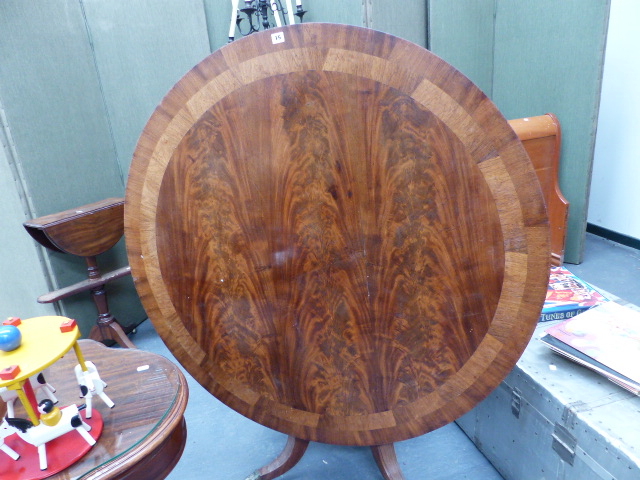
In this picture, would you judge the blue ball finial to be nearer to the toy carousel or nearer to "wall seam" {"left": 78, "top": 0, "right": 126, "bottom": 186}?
the toy carousel

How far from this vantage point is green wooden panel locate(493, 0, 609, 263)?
2383 mm

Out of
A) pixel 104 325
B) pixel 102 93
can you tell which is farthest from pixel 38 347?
pixel 102 93

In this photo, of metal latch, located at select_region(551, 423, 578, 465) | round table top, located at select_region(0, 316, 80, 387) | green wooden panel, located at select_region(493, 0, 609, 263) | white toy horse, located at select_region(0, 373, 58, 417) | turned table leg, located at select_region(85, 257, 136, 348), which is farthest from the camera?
green wooden panel, located at select_region(493, 0, 609, 263)

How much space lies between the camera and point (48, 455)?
775mm

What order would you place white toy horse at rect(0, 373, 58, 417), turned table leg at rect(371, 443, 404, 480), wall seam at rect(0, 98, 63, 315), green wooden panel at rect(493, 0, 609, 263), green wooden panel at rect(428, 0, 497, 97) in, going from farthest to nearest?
green wooden panel at rect(428, 0, 497, 97) → green wooden panel at rect(493, 0, 609, 263) → wall seam at rect(0, 98, 63, 315) → turned table leg at rect(371, 443, 404, 480) → white toy horse at rect(0, 373, 58, 417)

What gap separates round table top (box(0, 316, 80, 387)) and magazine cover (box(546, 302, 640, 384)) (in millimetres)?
1241

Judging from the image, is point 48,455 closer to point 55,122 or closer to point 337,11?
point 55,122

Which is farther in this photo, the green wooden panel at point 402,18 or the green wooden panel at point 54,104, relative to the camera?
the green wooden panel at point 402,18

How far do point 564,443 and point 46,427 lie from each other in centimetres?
119

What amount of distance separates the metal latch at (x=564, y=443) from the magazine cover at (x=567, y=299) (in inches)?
15.4

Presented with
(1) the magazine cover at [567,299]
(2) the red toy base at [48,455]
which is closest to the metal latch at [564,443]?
(1) the magazine cover at [567,299]

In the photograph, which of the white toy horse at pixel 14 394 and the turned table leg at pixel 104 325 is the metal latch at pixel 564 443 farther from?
the turned table leg at pixel 104 325

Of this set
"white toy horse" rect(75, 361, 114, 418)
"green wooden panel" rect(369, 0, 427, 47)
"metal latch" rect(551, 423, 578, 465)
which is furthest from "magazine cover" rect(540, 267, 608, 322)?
"green wooden panel" rect(369, 0, 427, 47)

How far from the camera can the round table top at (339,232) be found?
0.86m
